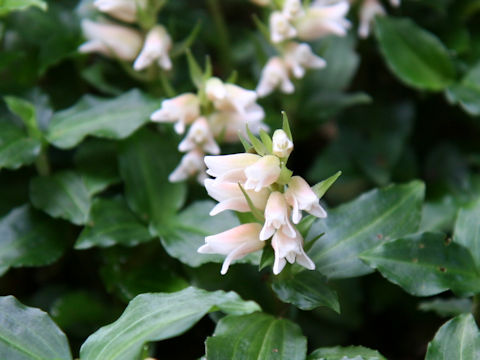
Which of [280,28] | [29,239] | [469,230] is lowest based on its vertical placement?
[29,239]

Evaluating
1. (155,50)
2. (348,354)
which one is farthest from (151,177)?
(348,354)

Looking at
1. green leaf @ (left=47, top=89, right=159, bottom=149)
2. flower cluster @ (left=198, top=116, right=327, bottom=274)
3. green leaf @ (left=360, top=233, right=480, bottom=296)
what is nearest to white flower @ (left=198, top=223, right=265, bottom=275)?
flower cluster @ (left=198, top=116, right=327, bottom=274)

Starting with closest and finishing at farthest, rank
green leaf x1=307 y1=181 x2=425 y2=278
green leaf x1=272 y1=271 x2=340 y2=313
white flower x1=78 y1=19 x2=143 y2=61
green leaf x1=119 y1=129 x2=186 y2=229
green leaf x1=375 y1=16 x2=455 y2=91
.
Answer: green leaf x1=272 y1=271 x2=340 y2=313, green leaf x1=307 y1=181 x2=425 y2=278, green leaf x1=119 y1=129 x2=186 y2=229, white flower x1=78 y1=19 x2=143 y2=61, green leaf x1=375 y1=16 x2=455 y2=91

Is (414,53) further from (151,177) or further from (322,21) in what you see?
(151,177)

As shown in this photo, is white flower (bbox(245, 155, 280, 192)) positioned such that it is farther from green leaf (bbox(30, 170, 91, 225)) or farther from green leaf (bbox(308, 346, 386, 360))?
green leaf (bbox(30, 170, 91, 225))

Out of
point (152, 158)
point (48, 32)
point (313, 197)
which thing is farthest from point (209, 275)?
point (48, 32)
